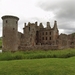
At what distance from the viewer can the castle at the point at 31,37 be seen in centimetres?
3111

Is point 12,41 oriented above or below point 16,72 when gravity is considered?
above

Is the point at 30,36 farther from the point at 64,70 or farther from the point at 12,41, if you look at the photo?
the point at 64,70

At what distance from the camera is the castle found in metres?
31.1

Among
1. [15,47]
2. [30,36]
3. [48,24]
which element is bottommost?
[15,47]

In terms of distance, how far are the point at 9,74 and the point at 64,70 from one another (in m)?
4.83

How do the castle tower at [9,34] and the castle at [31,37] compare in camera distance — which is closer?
the castle tower at [9,34]

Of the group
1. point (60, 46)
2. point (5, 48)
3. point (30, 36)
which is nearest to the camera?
point (5, 48)

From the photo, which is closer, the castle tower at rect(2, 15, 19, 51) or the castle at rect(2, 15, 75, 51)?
the castle tower at rect(2, 15, 19, 51)

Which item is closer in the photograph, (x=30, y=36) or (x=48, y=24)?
(x=30, y=36)

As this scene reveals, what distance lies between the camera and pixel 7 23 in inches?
1227

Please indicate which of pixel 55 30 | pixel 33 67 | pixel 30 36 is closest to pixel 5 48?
pixel 30 36

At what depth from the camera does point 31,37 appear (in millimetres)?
44219

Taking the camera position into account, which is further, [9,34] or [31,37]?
[31,37]

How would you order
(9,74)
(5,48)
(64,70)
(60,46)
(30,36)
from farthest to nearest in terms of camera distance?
(30,36) < (60,46) < (5,48) < (64,70) < (9,74)
